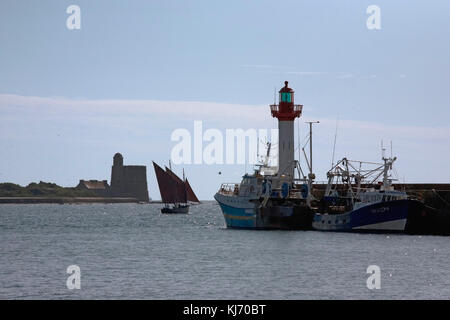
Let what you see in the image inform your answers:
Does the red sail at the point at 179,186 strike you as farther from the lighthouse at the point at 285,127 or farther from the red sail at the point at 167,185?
the lighthouse at the point at 285,127

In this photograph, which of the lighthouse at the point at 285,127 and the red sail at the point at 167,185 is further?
the red sail at the point at 167,185

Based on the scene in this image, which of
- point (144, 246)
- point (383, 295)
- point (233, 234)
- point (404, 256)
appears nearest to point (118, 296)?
point (383, 295)

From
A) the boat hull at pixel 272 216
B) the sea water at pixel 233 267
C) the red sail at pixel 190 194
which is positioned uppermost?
the red sail at pixel 190 194

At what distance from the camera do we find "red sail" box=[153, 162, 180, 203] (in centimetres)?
17075

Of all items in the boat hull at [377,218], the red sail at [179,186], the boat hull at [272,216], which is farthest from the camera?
the red sail at [179,186]

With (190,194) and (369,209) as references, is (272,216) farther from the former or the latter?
(190,194)

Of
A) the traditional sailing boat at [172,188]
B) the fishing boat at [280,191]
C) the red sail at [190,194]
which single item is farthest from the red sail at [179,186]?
the fishing boat at [280,191]

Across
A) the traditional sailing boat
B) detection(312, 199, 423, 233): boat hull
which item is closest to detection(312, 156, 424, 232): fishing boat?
detection(312, 199, 423, 233): boat hull

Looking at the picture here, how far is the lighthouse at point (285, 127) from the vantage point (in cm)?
9212

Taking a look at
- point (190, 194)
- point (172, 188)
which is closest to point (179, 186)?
point (172, 188)

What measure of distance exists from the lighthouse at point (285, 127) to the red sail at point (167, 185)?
249ft

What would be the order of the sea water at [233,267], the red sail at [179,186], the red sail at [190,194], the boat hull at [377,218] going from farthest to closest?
the red sail at [190,194] → the red sail at [179,186] → the boat hull at [377,218] → the sea water at [233,267]

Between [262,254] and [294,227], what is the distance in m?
28.4

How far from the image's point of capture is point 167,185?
175 meters
